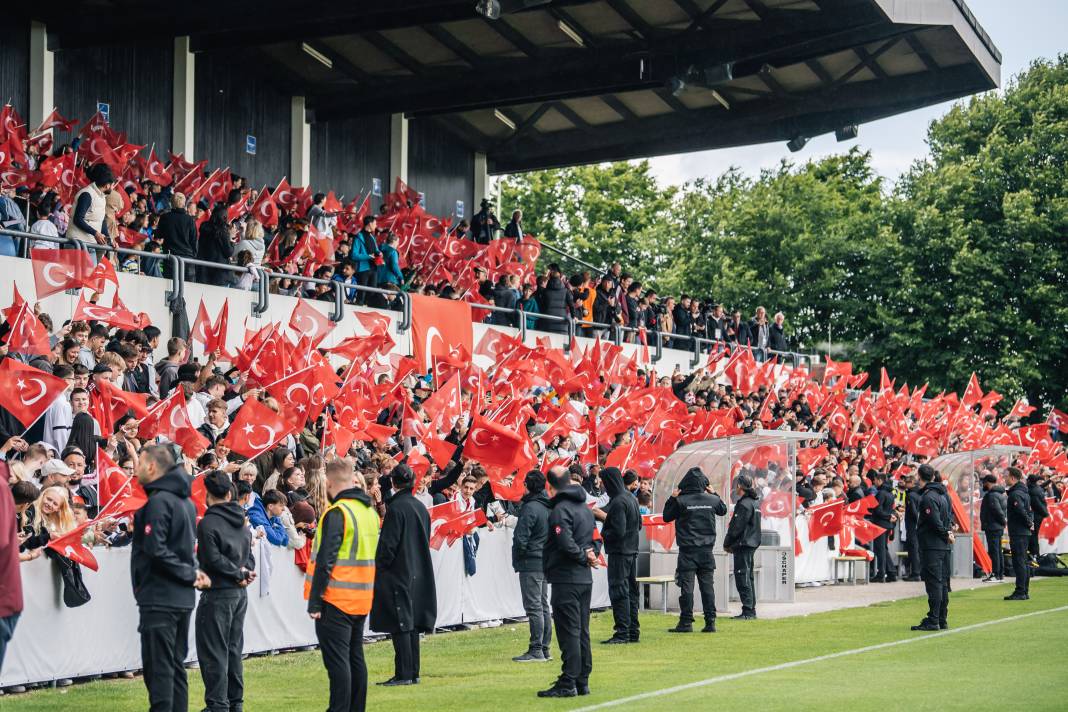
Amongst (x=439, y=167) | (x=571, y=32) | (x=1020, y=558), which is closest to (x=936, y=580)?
(x=1020, y=558)

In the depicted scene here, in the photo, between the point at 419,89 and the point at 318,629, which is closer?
the point at 318,629

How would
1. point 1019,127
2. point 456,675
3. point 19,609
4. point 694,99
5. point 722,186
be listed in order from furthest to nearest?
point 722,186 → point 1019,127 → point 694,99 → point 456,675 → point 19,609

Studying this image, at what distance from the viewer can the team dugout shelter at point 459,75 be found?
27906mm

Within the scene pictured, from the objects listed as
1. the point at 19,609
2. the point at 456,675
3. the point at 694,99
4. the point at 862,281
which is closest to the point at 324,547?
Result: the point at 19,609

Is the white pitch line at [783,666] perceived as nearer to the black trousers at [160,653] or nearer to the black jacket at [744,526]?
the black jacket at [744,526]

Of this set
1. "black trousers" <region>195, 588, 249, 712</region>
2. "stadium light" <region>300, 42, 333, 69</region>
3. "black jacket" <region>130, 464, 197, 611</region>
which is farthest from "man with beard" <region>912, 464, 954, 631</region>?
"stadium light" <region>300, 42, 333, 69</region>

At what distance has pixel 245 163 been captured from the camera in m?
33.2

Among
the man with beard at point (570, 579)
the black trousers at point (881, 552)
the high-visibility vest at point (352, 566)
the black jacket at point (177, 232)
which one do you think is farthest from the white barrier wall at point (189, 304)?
the black trousers at point (881, 552)

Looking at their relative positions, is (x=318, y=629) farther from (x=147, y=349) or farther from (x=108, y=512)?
(x=147, y=349)

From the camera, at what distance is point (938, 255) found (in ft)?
185

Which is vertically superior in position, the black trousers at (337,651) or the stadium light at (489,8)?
the stadium light at (489,8)

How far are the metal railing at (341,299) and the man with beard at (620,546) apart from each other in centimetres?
708

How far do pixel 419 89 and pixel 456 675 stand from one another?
67.5 ft

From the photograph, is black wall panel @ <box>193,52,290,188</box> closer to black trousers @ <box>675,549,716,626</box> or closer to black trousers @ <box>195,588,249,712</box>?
black trousers @ <box>675,549,716,626</box>
